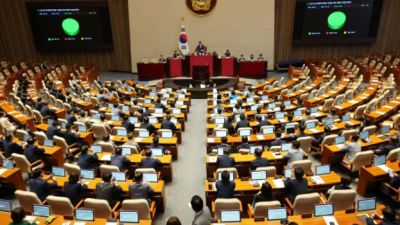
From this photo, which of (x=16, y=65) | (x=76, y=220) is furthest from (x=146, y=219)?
(x=16, y=65)

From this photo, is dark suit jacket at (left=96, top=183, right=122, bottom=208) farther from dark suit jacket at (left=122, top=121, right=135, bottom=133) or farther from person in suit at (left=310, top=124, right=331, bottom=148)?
person in suit at (left=310, top=124, right=331, bottom=148)

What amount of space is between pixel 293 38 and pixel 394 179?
15078 millimetres

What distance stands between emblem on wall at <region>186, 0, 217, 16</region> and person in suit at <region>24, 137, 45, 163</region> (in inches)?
564

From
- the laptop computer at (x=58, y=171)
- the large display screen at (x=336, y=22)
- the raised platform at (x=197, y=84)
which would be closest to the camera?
the laptop computer at (x=58, y=171)

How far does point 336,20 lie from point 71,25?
1730cm

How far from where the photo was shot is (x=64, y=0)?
18938 millimetres

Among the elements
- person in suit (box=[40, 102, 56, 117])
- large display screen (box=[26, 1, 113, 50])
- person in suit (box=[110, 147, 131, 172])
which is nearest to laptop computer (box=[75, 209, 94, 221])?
person in suit (box=[110, 147, 131, 172])

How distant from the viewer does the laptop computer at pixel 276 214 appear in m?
4.40

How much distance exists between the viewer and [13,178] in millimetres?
6141

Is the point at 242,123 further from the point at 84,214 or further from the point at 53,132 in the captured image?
the point at 53,132

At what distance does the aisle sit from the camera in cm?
612

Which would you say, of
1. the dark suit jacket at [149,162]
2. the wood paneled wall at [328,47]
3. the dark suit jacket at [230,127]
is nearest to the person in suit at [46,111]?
the dark suit jacket at [149,162]

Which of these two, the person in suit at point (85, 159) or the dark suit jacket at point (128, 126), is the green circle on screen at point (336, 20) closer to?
the dark suit jacket at point (128, 126)

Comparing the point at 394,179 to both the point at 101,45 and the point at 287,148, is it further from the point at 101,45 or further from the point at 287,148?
the point at 101,45
